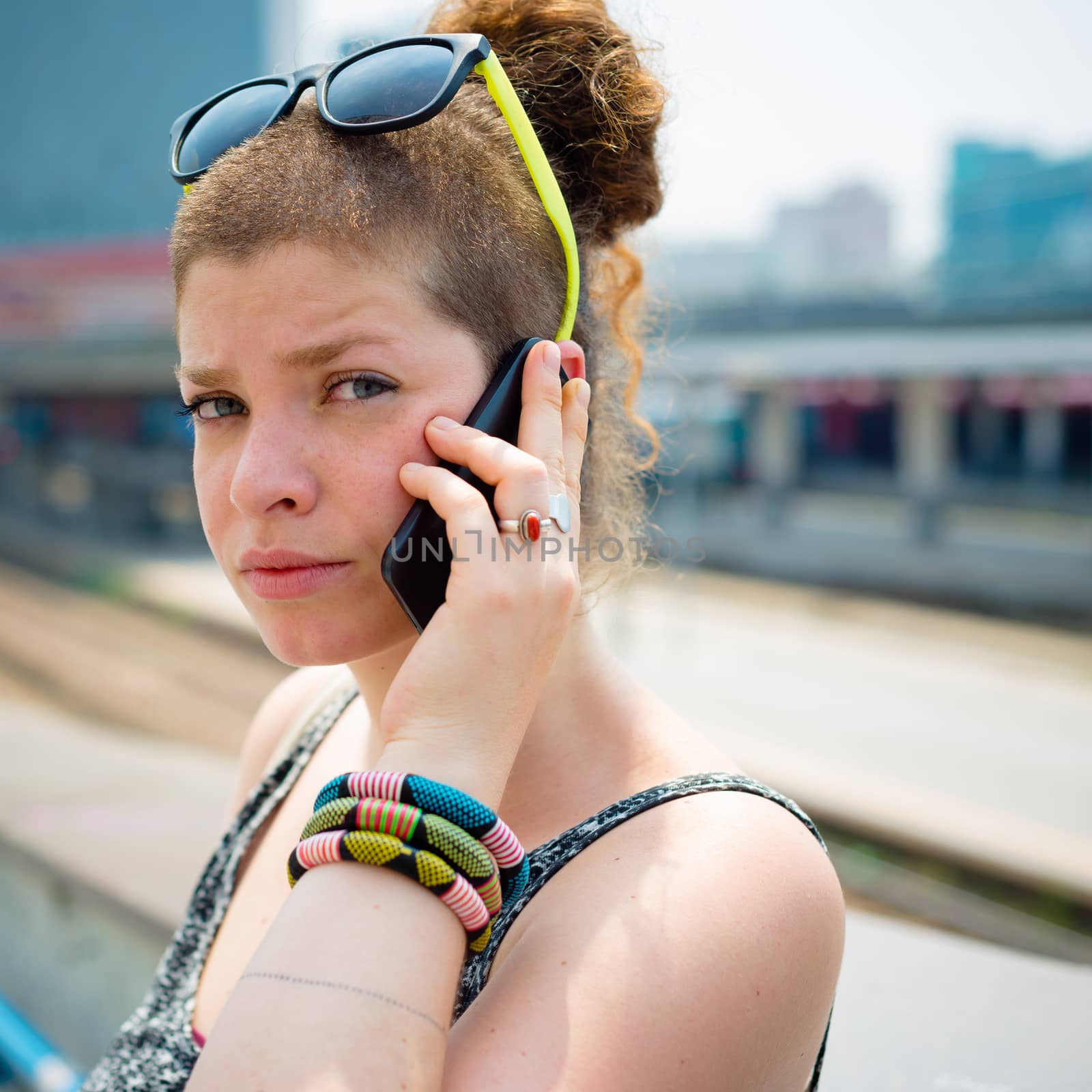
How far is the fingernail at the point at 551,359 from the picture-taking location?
1.28 metres

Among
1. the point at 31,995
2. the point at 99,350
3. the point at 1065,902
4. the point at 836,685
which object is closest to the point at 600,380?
the point at 31,995

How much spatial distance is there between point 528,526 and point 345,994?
1.67 ft

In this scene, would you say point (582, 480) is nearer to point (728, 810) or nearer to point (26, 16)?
point (728, 810)

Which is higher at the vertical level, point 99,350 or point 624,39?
point 624,39

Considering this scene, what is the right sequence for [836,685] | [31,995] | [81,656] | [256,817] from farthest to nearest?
[81,656] → [836,685] → [31,995] → [256,817]

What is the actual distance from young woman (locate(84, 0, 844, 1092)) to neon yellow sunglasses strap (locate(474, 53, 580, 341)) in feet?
0.05

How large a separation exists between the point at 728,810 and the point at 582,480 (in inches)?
22.3

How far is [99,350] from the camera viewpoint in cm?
2809

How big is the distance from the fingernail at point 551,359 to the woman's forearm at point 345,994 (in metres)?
0.65

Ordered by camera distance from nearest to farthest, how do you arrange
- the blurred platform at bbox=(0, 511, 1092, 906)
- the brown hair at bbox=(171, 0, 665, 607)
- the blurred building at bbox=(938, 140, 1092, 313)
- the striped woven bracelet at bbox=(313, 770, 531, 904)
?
the striped woven bracelet at bbox=(313, 770, 531, 904) < the brown hair at bbox=(171, 0, 665, 607) < the blurred platform at bbox=(0, 511, 1092, 906) < the blurred building at bbox=(938, 140, 1092, 313)

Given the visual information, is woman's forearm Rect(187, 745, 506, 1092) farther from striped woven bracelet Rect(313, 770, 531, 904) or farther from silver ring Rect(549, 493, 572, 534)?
silver ring Rect(549, 493, 572, 534)

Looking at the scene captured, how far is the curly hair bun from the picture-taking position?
1.55 meters

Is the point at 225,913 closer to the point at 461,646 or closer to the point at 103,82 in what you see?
the point at 461,646

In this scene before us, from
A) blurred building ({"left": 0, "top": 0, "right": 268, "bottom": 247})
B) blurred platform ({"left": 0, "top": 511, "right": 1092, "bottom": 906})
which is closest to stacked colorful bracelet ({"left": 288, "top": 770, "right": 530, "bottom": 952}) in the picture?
blurred platform ({"left": 0, "top": 511, "right": 1092, "bottom": 906})
